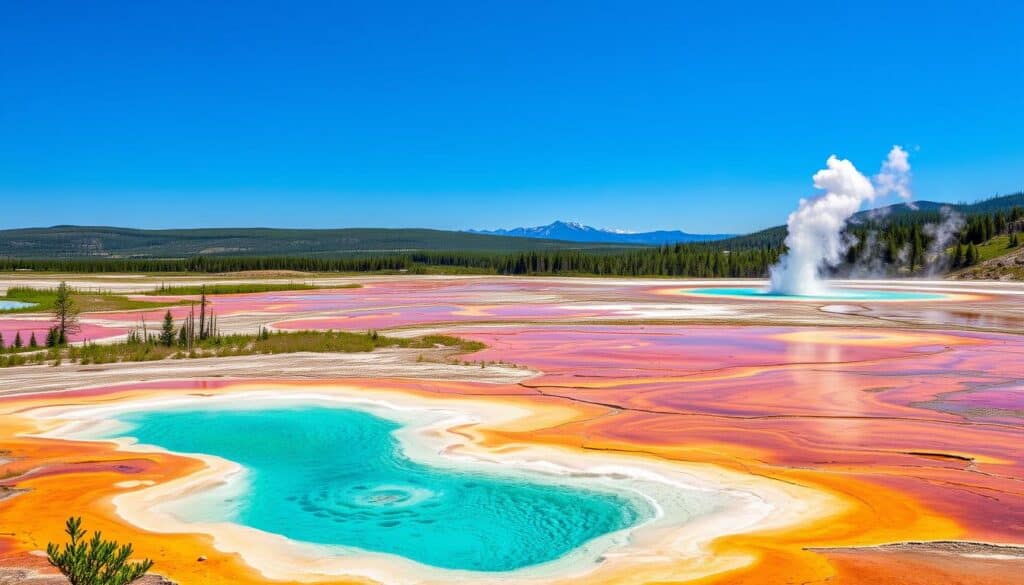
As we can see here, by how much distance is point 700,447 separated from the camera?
13953 millimetres

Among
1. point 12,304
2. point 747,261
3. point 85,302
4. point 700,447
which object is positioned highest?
point 747,261

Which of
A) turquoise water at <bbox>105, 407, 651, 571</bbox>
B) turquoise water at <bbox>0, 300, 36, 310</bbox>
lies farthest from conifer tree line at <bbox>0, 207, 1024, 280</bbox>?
turquoise water at <bbox>105, 407, 651, 571</bbox>

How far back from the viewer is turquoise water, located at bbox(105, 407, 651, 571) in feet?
32.1

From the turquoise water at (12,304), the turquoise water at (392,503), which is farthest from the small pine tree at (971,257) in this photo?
the turquoise water at (392,503)

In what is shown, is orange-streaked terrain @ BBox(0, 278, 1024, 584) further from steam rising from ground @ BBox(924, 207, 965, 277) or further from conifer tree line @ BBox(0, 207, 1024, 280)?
conifer tree line @ BBox(0, 207, 1024, 280)

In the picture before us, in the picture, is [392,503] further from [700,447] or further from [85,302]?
[85,302]

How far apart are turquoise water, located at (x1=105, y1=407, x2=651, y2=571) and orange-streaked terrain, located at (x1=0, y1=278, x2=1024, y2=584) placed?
61cm

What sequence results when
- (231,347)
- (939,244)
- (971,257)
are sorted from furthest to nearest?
(939,244) < (971,257) < (231,347)

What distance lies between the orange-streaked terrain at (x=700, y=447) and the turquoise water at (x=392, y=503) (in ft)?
2.01

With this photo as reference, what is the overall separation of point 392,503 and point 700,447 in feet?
18.2

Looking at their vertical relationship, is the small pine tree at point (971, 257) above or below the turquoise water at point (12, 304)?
above

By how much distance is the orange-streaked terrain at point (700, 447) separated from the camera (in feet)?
29.5

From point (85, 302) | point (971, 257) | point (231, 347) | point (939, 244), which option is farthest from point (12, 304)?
point (939, 244)

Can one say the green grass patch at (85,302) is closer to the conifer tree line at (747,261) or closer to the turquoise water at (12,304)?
the turquoise water at (12,304)
